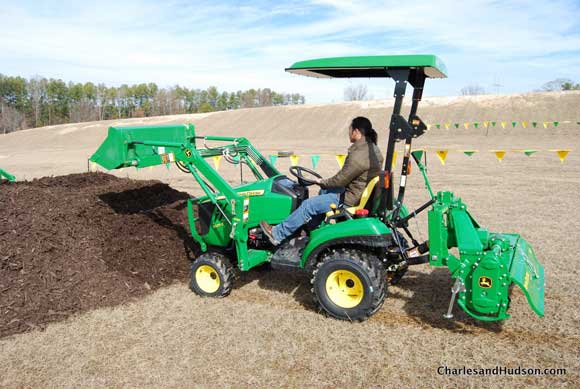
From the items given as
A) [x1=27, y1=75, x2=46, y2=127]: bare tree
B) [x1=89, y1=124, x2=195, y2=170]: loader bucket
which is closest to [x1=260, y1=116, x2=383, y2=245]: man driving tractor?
[x1=89, y1=124, x2=195, y2=170]: loader bucket

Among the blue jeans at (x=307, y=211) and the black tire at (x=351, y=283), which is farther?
the blue jeans at (x=307, y=211)

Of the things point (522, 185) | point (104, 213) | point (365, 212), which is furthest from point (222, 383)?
point (522, 185)

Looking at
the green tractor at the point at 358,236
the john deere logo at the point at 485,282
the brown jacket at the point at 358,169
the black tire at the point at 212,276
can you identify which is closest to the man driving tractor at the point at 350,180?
the brown jacket at the point at 358,169

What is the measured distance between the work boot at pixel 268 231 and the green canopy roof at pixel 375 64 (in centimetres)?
169

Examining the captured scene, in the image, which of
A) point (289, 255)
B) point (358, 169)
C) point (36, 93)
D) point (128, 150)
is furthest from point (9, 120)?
point (358, 169)

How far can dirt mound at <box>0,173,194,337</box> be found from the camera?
5152mm

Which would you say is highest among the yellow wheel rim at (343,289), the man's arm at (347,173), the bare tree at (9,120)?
the man's arm at (347,173)

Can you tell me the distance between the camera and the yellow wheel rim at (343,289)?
4668mm

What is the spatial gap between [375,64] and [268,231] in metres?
2.11

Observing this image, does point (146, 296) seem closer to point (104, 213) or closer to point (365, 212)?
point (104, 213)

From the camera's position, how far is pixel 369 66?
4406mm

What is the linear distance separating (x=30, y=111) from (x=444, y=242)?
99.0 meters

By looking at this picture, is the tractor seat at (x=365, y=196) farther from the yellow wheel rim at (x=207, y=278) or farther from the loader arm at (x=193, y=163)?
the yellow wheel rim at (x=207, y=278)

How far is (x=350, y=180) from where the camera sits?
4871 mm
